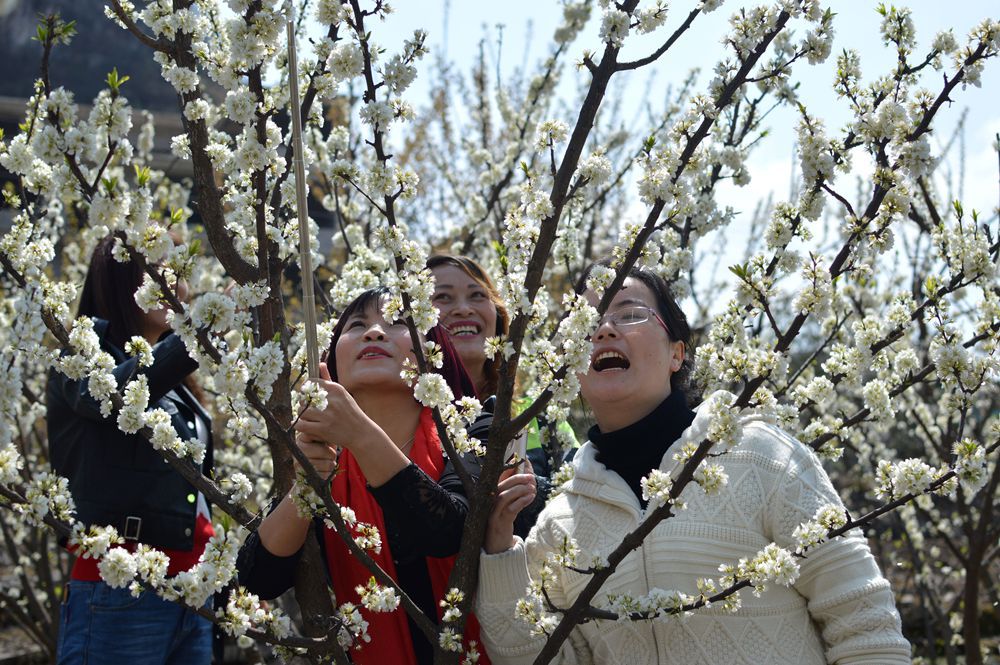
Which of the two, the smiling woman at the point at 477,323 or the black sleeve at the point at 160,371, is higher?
the smiling woman at the point at 477,323

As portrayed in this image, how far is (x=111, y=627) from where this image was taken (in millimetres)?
2963

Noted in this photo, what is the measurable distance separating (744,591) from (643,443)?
43 cm

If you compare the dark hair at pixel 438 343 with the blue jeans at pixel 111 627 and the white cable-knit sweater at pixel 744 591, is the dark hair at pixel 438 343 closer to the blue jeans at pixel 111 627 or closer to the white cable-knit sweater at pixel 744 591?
the white cable-knit sweater at pixel 744 591

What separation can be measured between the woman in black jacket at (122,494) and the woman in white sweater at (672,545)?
49.1 inches

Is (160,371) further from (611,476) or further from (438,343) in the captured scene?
(611,476)

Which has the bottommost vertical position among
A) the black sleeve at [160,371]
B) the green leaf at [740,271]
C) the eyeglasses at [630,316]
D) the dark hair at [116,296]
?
the green leaf at [740,271]

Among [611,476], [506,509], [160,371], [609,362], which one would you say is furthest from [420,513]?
[160,371]

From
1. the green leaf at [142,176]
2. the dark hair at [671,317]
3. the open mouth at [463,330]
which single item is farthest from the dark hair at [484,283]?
the green leaf at [142,176]

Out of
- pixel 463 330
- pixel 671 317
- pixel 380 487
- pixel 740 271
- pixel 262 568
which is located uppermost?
pixel 463 330

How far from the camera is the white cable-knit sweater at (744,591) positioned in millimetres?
2043

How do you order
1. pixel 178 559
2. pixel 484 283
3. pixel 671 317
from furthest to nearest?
pixel 484 283, pixel 178 559, pixel 671 317

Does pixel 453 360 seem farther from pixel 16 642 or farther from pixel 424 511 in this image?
pixel 16 642

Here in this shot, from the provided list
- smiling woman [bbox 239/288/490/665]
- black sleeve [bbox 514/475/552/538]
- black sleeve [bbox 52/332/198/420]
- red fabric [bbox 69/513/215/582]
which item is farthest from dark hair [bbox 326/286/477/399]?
red fabric [bbox 69/513/215/582]

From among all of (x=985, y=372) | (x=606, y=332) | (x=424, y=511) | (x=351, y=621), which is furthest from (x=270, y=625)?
(x=985, y=372)
